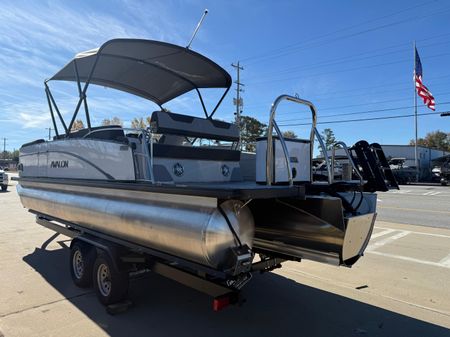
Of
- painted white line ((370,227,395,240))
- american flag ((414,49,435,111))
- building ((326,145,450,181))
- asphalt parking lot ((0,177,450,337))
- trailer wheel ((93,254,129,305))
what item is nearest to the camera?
asphalt parking lot ((0,177,450,337))

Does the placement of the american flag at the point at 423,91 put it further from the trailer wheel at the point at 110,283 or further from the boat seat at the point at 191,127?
the trailer wheel at the point at 110,283

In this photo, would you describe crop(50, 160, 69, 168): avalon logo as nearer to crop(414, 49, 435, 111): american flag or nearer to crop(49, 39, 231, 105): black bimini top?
crop(49, 39, 231, 105): black bimini top

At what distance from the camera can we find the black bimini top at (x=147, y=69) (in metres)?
5.49

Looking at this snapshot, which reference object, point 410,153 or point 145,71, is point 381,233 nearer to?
point 145,71

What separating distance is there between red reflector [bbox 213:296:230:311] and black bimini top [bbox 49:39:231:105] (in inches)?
133

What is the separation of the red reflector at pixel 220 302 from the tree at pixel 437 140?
267 ft

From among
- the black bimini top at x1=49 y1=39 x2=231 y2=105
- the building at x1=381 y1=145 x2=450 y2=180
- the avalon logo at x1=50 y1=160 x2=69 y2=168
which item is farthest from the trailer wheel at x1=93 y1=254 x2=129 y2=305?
the building at x1=381 y1=145 x2=450 y2=180

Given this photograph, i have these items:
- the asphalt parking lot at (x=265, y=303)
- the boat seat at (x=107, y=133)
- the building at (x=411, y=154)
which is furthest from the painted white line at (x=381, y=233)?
the building at (x=411, y=154)

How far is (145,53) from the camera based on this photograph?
5801 mm

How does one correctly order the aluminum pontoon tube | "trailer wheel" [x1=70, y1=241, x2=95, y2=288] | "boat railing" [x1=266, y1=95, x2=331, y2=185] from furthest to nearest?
1. "trailer wheel" [x1=70, y1=241, x2=95, y2=288]
2. "boat railing" [x1=266, y1=95, x2=331, y2=185]
3. the aluminum pontoon tube

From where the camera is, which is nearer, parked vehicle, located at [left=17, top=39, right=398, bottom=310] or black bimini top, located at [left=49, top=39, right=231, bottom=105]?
parked vehicle, located at [left=17, top=39, right=398, bottom=310]

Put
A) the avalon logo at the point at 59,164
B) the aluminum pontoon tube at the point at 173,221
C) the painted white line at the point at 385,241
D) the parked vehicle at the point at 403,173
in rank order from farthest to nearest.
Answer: the parked vehicle at the point at 403,173
the painted white line at the point at 385,241
the avalon logo at the point at 59,164
the aluminum pontoon tube at the point at 173,221

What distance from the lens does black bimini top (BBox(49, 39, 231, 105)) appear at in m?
5.49

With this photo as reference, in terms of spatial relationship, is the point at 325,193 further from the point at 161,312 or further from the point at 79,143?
the point at 79,143
